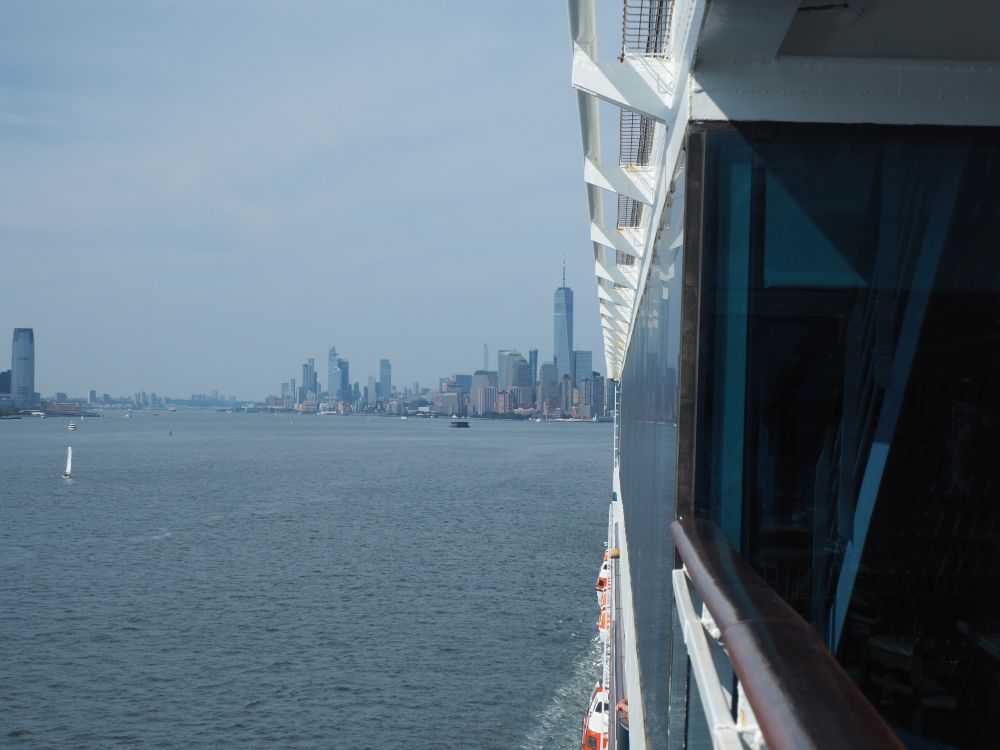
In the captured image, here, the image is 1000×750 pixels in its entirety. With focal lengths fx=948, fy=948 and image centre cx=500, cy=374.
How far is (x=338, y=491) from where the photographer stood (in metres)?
66.0

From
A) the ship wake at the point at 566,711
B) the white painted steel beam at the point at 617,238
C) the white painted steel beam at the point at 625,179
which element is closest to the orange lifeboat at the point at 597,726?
the ship wake at the point at 566,711

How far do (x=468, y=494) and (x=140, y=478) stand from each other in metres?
30.0

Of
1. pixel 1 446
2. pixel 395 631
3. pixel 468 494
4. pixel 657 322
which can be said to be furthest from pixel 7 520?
pixel 1 446

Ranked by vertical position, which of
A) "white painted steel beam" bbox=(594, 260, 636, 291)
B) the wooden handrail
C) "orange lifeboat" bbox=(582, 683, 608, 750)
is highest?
"white painted steel beam" bbox=(594, 260, 636, 291)

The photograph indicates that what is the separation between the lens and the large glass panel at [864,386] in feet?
8.91

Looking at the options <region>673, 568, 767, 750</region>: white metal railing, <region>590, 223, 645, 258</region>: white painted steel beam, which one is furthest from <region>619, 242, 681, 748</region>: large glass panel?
<region>590, 223, 645, 258</region>: white painted steel beam

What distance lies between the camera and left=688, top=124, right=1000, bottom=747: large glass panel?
271 cm

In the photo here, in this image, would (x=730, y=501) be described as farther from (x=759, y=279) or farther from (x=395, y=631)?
(x=395, y=631)

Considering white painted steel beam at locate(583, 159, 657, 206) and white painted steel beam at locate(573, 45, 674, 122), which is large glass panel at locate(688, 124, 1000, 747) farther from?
white painted steel beam at locate(583, 159, 657, 206)

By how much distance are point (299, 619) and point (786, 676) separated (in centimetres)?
3056

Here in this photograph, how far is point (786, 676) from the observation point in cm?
116

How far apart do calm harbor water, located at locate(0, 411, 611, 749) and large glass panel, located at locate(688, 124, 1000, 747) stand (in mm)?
18219

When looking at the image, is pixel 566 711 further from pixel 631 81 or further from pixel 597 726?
pixel 631 81

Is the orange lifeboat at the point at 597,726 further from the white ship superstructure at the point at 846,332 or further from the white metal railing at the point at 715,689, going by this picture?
the white metal railing at the point at 715,689
